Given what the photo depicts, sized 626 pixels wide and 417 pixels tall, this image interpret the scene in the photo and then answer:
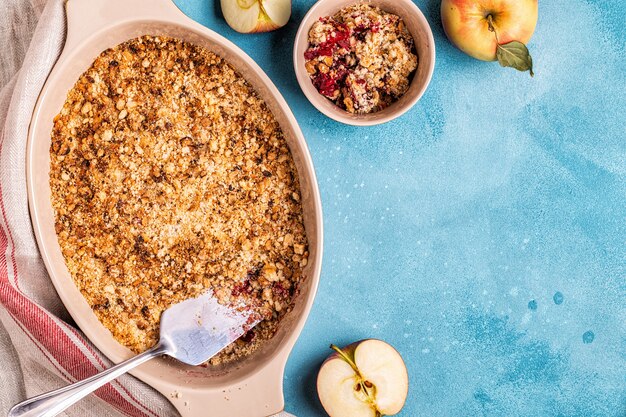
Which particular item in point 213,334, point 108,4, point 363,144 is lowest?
point 213,334

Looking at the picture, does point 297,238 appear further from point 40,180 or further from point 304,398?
point 40,180

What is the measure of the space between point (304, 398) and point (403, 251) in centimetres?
40

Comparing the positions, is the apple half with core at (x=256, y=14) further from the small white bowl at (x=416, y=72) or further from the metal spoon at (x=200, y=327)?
the metal spoon at (x=200, y=327)

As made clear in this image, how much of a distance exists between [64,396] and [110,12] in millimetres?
743

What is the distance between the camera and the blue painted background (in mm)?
1407

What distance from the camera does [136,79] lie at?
1.32m

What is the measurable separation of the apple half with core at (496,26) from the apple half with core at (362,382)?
67cm

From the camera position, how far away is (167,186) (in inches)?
51.5

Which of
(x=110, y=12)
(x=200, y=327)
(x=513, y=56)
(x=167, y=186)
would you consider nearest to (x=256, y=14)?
(x=110, y=12)

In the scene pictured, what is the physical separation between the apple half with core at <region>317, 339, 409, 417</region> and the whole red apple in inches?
26.5

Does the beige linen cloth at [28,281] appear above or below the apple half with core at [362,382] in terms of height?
above

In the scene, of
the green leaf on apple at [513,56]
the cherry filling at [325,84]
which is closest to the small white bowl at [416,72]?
the cherry filling at [325,84]

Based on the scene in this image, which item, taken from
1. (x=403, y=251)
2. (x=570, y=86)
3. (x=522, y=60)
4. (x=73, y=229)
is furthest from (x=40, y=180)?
(x=570, y=86)

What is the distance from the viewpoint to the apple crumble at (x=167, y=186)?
1311 millimetres
